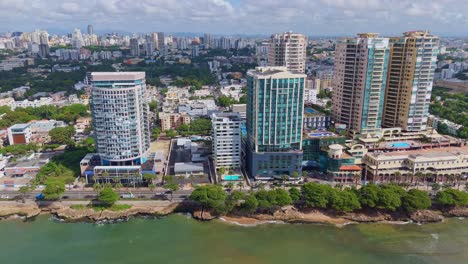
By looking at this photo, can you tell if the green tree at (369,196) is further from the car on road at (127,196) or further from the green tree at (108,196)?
the green tree at (108,196)

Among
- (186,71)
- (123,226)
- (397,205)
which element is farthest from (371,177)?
(186,71)

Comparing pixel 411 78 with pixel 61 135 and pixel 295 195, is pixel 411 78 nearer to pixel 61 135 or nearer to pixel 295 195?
pixel 295 195

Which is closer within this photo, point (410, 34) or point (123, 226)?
point (123, 226)

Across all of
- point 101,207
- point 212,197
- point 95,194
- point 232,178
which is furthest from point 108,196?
point 232,178

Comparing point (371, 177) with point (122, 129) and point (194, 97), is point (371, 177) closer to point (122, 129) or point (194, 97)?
point (122, 129)

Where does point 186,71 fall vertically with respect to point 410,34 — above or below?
below

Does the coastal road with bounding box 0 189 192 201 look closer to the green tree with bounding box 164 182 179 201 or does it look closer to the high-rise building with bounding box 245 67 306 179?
the green tree with bounding box 164 182 179 201

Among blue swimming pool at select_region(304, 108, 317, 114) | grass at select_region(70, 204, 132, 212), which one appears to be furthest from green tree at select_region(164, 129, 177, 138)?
grass at select_region(70, 204, 132, 212)
